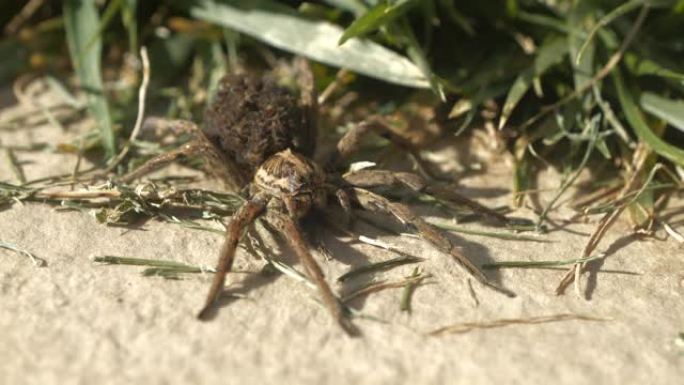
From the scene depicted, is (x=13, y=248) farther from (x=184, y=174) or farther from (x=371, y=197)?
(x=371, y=197)

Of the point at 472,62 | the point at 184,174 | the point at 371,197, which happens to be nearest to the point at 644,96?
the point at 472,62

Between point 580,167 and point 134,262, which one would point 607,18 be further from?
point 134,262

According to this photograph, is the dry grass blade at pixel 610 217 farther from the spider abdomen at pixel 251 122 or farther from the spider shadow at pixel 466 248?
the spider abdomen at pixel 251 122

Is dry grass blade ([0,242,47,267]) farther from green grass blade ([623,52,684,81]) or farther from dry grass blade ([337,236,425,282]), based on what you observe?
green grass blade ([623,52,684,81])

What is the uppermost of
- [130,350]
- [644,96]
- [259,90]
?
[644,96]

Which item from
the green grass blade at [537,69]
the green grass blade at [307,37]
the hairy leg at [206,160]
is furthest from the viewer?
the green grass blade at [307,37]

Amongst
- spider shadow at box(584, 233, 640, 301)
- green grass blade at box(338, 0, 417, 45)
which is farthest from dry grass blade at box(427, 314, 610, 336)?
green grass blade at box(338, 0, 417, 45)

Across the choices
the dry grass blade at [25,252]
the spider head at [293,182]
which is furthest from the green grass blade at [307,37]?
the dry grass blade at [25,252]
